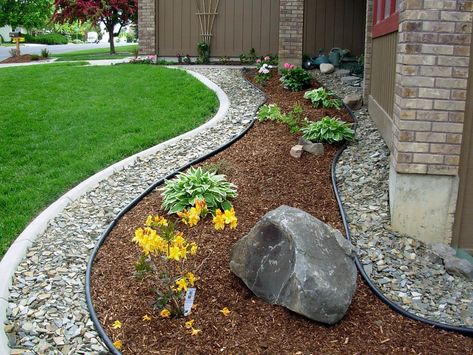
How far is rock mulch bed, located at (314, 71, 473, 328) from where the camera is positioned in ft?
11.6

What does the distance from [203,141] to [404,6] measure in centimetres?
279

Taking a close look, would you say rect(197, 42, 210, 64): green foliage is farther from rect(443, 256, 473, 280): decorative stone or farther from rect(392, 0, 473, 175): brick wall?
rect(443, 256, 473, 280): decorative stone

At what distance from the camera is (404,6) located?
13.5 ft

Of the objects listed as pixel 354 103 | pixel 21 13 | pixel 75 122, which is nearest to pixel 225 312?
pixel 75 122

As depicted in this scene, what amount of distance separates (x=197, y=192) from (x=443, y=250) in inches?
73.9

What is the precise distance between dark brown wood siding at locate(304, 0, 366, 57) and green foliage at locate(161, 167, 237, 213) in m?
7.94

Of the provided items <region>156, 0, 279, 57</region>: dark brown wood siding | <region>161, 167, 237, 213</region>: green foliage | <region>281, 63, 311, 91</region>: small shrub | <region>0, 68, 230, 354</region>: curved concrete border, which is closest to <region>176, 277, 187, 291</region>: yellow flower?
<region>0, 68, 230, 354</region>: curved concrete border

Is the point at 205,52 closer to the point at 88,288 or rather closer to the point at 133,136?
the point at 133,136

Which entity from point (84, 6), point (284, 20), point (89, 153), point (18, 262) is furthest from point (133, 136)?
point (84, 6)

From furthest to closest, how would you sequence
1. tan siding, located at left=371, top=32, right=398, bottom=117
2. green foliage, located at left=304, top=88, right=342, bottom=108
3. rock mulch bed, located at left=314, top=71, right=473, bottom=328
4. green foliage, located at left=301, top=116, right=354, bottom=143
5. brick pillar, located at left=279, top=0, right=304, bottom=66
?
brick pillar, located at left=279, top=0, right=304, bottom=66, green foliage, located at left=304, top=88, right=342, bottom=108, green foliage, located at left=301, top=116, right=354, bottom=143, tan siding, located at left=371, top=32, right=398, bottom=117, rock mulch bed, located at left=314, top=71, right=473, bottom=328

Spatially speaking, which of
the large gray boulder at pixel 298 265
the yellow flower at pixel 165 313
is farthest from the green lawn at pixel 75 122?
the large gray boulder at pixel 298 265

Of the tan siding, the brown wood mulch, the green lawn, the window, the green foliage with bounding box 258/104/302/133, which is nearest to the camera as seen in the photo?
the brown wood mulch

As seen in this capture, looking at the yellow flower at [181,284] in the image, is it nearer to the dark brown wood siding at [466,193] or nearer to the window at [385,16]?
the dark brown wood siding at [466,193]

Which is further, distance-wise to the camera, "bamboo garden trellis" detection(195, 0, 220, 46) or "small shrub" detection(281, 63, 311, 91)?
"bamboo garden trellis" detection(195, 0, 220, 46)
